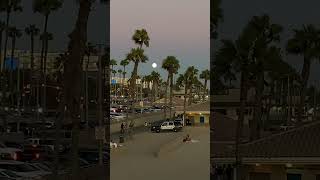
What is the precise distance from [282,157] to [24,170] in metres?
6.25

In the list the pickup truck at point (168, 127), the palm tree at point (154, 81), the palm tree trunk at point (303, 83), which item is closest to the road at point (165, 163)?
the palm tree trunk at point (303, 83)

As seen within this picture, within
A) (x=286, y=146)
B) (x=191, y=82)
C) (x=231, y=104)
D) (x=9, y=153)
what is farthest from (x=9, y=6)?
(x=191, y=82)

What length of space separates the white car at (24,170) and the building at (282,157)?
418cm

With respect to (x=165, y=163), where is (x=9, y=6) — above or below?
above

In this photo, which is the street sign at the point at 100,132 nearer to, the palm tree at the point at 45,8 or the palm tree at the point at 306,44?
the palm tree at the point at 45,8

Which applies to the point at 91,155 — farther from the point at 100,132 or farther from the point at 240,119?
the point at 240,119

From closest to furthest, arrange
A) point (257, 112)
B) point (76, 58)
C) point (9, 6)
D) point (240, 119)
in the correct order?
1. point (76, 58)
2. point (240, 119)
3. point (257, 112)
4. point (9, 6)

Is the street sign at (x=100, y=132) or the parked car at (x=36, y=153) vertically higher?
the street sign at (x=100, y=132)

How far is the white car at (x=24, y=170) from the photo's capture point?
1258 cm

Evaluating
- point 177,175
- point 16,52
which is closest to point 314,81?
point 177,175

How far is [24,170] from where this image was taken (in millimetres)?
13211

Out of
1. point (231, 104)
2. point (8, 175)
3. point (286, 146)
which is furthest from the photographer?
point (231, 104)

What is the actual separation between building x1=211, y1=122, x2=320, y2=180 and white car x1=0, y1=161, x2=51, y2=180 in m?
4.18

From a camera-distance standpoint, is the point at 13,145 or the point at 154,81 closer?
the point at 13,145
